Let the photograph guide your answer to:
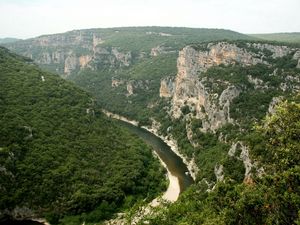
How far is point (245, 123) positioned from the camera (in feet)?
294

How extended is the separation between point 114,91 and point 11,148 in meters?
109

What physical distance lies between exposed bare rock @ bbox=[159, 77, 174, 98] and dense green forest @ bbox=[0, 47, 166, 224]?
46.6 meters

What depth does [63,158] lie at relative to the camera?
260ft

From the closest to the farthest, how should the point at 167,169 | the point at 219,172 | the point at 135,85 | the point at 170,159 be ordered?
the point at 219,172 → the point at 167,169 → the point at 170,159 → the point at 135,85

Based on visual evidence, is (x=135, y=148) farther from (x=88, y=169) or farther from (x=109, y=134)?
(x=88, y=169)

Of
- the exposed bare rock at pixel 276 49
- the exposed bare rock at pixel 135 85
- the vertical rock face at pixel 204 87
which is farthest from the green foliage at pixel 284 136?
the exposed bare rock at pixel 135 85

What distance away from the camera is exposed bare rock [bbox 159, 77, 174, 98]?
151363mm

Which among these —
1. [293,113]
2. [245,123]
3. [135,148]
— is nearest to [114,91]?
[135,148]

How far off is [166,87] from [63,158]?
79.1 m

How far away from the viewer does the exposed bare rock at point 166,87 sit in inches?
5959

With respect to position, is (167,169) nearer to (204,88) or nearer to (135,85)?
(204,88)

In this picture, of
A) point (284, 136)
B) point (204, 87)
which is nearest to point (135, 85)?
point (204, 87)

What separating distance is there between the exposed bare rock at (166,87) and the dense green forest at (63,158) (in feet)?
153

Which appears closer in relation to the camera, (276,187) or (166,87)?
(276,187)
